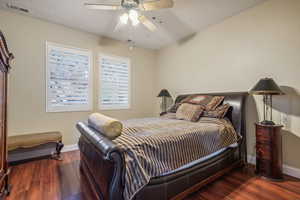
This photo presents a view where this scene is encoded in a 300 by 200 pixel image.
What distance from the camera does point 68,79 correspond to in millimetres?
3303

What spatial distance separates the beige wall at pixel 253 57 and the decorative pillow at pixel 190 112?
803mm

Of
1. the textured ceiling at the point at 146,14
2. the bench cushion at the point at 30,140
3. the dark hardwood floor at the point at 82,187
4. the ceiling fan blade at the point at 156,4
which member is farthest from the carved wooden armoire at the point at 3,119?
the ceiling fan blade at the point at 156,4

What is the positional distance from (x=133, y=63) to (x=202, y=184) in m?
3.54

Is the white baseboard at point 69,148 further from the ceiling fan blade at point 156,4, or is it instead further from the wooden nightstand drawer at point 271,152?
the wooden nightstand drawer at point 271,152

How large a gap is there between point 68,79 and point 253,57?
3781mm

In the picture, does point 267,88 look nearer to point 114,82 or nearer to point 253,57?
point 253,57

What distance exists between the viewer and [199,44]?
356cm

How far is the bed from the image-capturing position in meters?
1.20

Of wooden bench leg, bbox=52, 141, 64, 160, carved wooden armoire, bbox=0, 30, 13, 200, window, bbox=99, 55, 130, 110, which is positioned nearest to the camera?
carved wooden armoire, bbox=0, 30, 13, 200

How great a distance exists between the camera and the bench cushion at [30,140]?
2.42 metres

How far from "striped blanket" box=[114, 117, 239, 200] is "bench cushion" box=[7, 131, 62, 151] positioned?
1.85 meters

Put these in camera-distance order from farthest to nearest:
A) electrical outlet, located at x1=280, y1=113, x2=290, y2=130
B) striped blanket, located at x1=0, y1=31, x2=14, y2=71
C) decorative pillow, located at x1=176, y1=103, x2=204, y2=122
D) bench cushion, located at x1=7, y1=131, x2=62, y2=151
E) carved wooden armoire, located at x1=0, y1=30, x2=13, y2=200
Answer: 1. decorative pillow, located at x1=176, y1=103, x2=204, y2=122
2. bench cushion, located at x1=7, y1=131, x2=62, y2=151
3. electrical outlet, located at x1=280, y1=113, x2=290, y2=130
4. carved wooden armoire, located at x1=0, y1=30, x2=13, y2=200
5. striped blanket, located at x1=0, y1=31, x2=14, y2=71

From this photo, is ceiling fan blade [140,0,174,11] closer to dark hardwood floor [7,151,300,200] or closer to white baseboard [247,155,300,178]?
dark hardwood floor [7,151,300,200]

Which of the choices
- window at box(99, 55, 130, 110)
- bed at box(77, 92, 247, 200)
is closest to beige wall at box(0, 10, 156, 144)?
window at box(99, 55, 130, 110)
